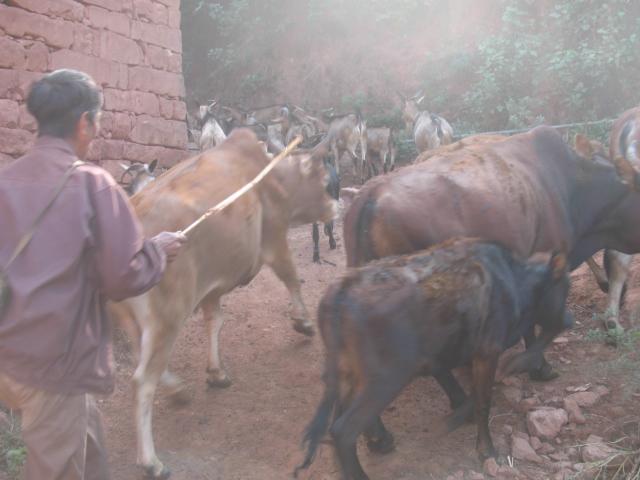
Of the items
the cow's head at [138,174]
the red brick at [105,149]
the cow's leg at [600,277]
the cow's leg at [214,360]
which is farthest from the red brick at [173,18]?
the cow's leg at [600,277]

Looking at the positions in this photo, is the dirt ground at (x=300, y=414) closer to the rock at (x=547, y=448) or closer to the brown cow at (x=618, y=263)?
the rock at (x=547, y=448)

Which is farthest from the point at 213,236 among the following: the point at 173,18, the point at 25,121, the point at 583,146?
the point at 173,18

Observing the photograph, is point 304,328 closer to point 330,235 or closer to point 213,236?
point 213,236

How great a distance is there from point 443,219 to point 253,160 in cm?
224

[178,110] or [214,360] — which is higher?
[178,110]

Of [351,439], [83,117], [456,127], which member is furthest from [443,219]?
[456,127]

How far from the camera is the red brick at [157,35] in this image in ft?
27.6

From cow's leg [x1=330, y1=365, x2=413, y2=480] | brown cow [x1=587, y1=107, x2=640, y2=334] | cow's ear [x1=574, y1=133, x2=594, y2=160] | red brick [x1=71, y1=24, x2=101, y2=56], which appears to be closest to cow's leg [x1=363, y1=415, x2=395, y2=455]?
cow's leg [x1=330, y1=365, x2=413, y2=480]

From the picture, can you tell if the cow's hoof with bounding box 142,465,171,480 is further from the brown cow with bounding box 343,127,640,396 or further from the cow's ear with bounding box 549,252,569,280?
the cow's ear with bounding box 549,252,569,280

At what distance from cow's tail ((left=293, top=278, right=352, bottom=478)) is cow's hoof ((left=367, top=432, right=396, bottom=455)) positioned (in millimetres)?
715

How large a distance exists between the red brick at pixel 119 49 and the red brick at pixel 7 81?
1320 mm

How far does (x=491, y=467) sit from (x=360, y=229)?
5.70 feet

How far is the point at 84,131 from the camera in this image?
295 cm

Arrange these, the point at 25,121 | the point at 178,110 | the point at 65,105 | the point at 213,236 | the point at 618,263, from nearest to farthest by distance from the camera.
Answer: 1. the point at 65,105
2. the point at 213,236
3. the point at 618,263
4. the point at 25,121
5. the point at 178,110
